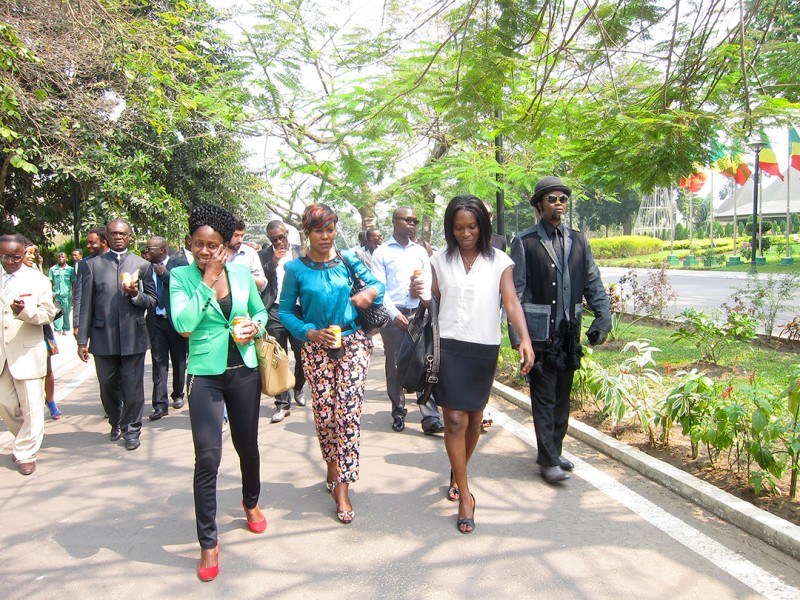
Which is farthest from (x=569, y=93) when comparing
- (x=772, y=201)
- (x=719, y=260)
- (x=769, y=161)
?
(x=772, y=201)

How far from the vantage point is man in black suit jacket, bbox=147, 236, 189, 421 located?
21.2 feet

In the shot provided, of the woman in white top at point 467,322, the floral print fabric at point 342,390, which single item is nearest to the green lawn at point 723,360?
the woman in white top at point 467,322

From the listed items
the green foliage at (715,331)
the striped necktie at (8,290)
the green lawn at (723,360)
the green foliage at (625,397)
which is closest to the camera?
the green foliage at (625,397)

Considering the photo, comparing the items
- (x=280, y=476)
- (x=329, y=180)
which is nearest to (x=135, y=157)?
(x=329, y=180)

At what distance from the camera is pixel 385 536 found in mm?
3438

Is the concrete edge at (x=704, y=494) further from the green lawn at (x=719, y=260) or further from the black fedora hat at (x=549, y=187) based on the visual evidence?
the green lawn at (x=719, y=260)

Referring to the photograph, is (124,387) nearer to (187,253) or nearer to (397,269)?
(397,269)

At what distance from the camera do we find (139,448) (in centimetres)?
534

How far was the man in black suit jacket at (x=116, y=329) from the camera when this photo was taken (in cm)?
539

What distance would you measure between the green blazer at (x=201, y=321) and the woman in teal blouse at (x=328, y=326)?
43 centimetres

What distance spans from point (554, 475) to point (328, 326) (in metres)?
1.87

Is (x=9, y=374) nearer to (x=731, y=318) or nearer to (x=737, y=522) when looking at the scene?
(x=737, y=522)

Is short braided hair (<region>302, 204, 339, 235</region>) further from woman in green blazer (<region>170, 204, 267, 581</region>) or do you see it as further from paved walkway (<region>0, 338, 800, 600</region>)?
paved walkway (<region>0, 338, 800, 600</region>)

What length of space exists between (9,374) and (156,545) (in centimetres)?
240
